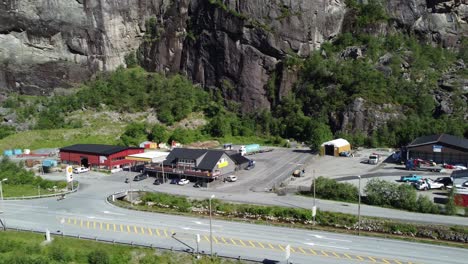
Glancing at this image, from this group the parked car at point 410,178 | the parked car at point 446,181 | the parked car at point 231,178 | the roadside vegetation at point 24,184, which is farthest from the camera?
the parked car at point 231,178

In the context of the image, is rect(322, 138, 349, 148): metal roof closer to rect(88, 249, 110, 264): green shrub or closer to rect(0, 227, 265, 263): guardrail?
rect(0, 227, 265, 263): guardrail

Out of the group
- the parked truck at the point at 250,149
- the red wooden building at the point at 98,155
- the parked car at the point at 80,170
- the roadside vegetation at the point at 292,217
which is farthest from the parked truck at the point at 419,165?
the parked car at the point at 80,170

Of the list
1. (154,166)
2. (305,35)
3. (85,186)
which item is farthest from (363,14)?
(85,186)

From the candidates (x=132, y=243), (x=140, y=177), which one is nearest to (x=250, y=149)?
(x=140, y=177)

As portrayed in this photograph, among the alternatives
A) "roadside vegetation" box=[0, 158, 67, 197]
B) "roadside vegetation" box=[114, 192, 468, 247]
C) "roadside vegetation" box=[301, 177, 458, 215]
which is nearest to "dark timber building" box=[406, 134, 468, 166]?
"roadside vegetation" box=[301, 177, 458, 215]

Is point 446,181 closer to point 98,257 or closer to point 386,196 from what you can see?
point 386,196

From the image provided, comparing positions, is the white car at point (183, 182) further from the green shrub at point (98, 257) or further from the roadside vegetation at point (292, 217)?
the green shrub at point (98, 257)
